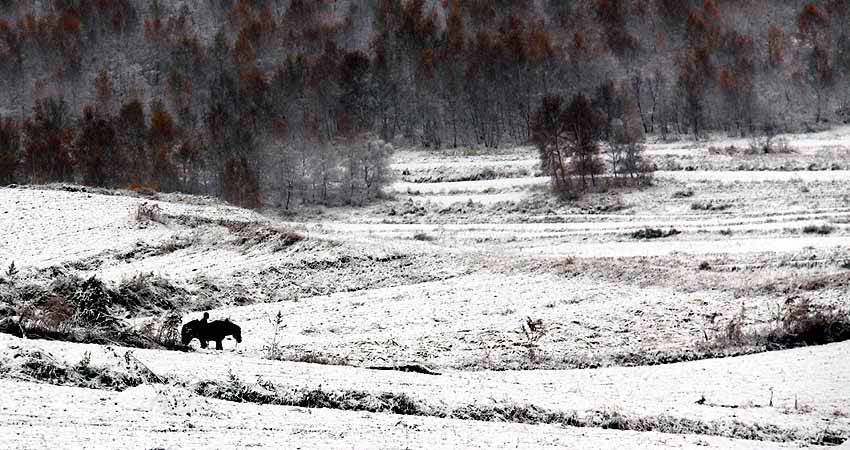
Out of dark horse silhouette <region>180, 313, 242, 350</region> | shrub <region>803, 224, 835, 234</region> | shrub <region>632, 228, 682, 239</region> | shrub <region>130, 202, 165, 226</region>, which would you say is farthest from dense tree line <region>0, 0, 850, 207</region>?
dark horse silhouette <region>180, 313, 242, 350</region>

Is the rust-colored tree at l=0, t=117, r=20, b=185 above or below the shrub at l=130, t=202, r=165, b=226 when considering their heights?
above

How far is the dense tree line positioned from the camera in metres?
83.6

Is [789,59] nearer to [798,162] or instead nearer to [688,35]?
[688,35]

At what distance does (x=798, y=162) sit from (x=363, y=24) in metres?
88.6

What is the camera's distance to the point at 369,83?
381ft

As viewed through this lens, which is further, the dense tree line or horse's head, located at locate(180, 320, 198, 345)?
the dense tree line

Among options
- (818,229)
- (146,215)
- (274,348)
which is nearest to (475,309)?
(274,348)

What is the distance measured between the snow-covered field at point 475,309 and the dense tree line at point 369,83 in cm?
2237

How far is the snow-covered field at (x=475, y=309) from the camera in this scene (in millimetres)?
13992

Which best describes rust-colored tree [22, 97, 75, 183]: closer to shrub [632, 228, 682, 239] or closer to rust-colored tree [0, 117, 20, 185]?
A: rust-colored tree [0, 117, 20, 185]

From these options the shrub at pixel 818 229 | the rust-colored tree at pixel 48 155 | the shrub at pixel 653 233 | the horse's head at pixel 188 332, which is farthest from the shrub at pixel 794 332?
the rust-colored tree at pixel 48 155

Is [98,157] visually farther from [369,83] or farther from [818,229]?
[818,229]

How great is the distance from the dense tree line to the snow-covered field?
22.4m

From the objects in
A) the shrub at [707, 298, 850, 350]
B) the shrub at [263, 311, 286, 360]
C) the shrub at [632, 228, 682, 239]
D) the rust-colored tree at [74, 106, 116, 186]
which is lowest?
the shrub at [707, 298, 850, 350]
